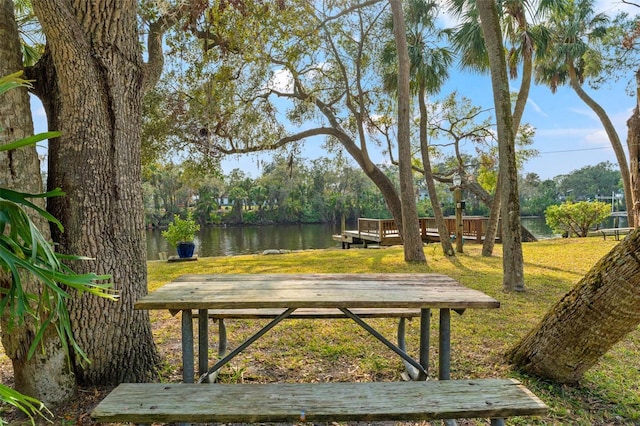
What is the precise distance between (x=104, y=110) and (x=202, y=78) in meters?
5.48

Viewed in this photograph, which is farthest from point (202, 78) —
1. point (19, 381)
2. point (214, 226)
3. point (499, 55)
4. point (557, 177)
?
point (557, 177)

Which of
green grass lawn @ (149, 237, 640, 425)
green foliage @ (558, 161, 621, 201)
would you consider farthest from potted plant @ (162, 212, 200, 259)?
green foliage @ (558, 161, 621, 201)

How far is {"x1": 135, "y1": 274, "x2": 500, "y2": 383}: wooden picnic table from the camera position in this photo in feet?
5.53

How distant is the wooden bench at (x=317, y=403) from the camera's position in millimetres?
1306

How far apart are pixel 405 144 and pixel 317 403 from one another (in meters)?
6.27

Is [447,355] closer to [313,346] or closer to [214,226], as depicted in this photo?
[313,346]

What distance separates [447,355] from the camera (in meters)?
2.00

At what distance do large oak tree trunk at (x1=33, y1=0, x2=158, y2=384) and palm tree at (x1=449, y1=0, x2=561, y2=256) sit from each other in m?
6.78

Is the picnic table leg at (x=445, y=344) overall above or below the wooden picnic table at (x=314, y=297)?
below

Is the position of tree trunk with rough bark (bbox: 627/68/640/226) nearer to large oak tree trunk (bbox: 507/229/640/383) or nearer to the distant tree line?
large oak tree trunk (bbox: 507/229/640/383)

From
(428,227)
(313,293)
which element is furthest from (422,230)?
(313,293)

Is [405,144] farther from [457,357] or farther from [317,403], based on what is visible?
[317,403]

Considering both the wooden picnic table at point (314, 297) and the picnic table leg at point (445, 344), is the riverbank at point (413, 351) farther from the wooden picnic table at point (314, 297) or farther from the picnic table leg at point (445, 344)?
the wooden picnic table at point (314, 297)

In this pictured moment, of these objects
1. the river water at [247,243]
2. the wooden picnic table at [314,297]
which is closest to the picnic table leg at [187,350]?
the wooden picnic table at [314,297]
